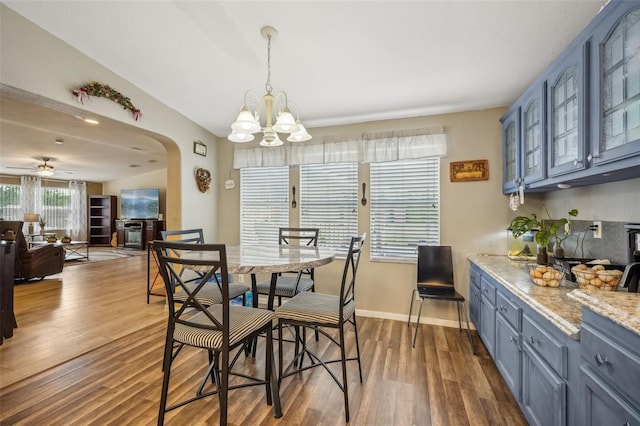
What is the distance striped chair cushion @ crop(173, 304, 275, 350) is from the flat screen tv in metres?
8.70

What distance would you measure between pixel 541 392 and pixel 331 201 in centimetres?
263

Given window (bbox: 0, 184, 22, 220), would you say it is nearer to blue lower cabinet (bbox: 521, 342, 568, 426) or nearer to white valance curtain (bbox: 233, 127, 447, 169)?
white valance curtain (bbox: 233, 127, 447, 169)

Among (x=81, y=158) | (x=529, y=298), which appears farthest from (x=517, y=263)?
(x=81, y=158)

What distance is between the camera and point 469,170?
3.07 metres

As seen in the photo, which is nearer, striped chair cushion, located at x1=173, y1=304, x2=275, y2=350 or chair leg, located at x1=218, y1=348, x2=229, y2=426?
chair leg, located at x1=218, y1=348, x2=229, y2=426

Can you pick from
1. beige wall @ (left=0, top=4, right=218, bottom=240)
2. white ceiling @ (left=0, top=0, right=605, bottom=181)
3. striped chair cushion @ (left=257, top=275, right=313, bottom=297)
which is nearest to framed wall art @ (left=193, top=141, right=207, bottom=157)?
beige wall @ (left=0, top=4, right=218, bottom=240)

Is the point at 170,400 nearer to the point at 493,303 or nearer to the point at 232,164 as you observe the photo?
the point at 493,303

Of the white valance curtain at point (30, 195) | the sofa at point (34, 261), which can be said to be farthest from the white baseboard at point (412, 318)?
the white valance curtain at point (30, 195)

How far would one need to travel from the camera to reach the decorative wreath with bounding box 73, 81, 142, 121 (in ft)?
7.65

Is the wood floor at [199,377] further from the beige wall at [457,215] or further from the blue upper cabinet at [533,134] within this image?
the blue upper cabinet at [533,134]

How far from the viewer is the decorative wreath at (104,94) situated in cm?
233

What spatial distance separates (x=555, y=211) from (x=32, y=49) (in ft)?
14.6

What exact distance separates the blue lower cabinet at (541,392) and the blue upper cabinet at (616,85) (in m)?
1.03

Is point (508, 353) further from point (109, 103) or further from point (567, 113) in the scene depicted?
point (109, 103)
